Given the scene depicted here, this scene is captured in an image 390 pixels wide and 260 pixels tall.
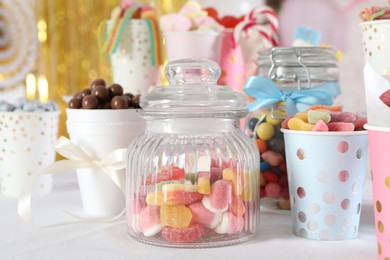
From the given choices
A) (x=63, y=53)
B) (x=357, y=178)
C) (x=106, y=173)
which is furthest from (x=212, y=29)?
(x=63, y=53)

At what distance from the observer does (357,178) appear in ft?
2.26

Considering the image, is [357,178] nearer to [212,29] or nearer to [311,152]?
[311,152]

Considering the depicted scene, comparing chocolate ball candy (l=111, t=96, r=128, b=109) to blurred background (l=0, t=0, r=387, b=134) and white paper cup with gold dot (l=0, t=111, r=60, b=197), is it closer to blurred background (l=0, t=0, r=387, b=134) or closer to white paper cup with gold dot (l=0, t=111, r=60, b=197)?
white paper cup with gold dot (l=0, t=111, r=60, b=197)

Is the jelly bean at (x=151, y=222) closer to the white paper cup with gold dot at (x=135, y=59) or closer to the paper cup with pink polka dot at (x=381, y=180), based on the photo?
the paper cup with pink polka dot at (x=381, y=180)

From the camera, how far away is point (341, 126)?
67 cm

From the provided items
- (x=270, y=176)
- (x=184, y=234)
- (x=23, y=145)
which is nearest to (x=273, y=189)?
(x=270, y=176)

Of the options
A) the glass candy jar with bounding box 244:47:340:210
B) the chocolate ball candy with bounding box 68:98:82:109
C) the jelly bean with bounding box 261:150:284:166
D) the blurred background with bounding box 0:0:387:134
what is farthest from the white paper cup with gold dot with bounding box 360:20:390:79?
the blurred background with bounding box 0:0:387:134

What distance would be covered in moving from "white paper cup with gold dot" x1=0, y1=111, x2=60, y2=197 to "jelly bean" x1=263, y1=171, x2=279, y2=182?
0.38m

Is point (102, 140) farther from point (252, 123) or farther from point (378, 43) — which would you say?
point (378, 43)

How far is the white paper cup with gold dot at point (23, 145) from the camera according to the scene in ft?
3.19

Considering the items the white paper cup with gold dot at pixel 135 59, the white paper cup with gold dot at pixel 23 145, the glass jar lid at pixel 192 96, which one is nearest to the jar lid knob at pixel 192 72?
the glass jar lid at pixel 192 96

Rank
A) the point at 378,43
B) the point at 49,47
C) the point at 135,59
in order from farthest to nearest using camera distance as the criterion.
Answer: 1. the point at 49,47
2. the point at 135,59
3. the point at 378,43

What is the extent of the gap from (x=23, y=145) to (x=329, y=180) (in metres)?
0.53

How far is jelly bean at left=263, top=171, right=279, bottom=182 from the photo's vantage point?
2.74 feet
